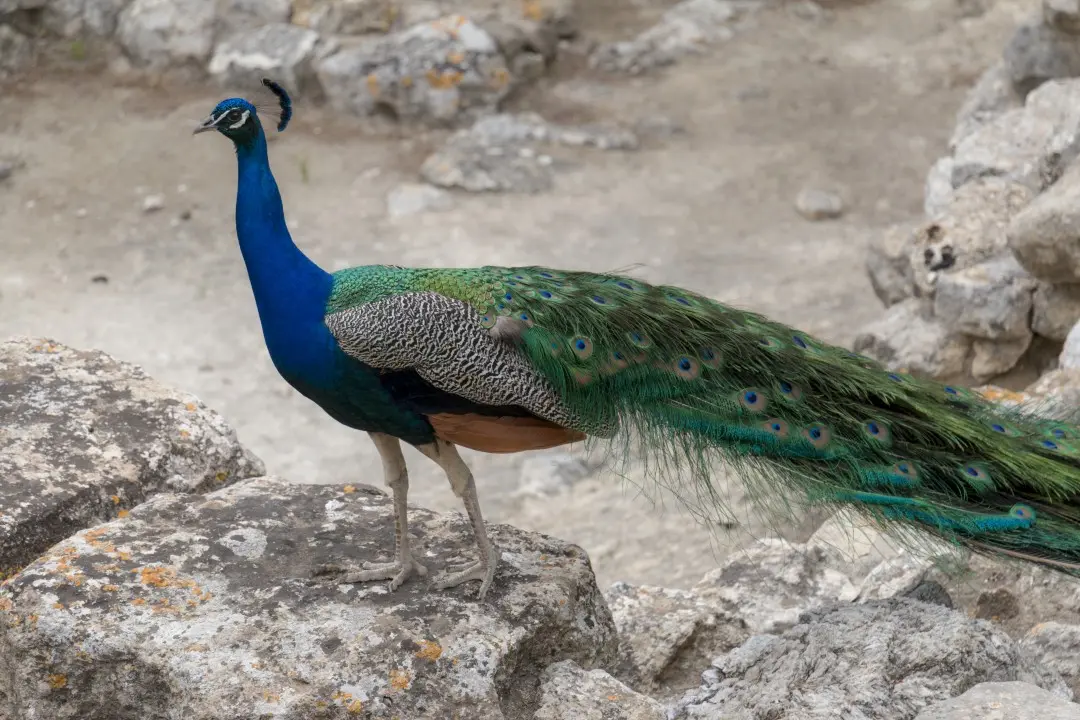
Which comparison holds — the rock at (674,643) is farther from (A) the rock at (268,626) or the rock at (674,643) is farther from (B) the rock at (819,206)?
(B) the rock at (819,206)

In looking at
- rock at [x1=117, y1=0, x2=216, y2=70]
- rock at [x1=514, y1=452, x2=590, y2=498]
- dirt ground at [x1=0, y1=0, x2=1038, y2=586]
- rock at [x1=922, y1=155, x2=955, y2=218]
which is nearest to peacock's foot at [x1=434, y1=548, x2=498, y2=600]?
dirt ground at [x1=0, y1=0, x2=1038, y2=586]

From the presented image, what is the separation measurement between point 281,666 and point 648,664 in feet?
4.48

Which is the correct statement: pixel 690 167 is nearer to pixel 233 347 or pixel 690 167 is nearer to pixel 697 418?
pixel 233 347

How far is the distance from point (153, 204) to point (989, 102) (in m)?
6.50

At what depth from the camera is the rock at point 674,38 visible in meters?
12.5

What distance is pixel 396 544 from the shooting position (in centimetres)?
409

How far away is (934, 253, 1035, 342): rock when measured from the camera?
648 cm

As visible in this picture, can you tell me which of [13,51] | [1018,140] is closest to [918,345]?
[1018,140]

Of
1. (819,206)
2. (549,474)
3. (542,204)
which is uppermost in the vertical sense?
(542,204)

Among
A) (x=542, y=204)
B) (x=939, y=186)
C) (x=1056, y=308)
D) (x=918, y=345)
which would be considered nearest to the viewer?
(x=1056, y=308)

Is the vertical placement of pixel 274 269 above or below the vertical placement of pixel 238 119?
below

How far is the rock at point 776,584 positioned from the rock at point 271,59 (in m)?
7.88

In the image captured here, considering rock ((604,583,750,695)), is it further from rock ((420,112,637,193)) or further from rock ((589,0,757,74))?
rock ((589,0,757,74))

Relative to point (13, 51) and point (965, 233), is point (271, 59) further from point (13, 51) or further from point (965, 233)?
point (965, 233)
